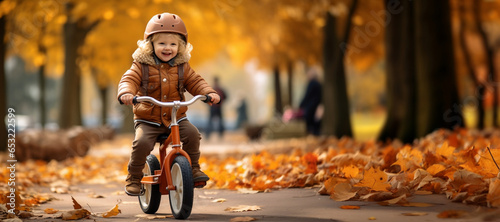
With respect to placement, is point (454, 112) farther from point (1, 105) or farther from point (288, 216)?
point (1, 105)

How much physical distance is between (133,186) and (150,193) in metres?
0.18

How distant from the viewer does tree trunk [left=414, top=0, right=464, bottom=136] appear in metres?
11.6

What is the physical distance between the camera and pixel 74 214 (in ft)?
17.5

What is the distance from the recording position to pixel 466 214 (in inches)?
173

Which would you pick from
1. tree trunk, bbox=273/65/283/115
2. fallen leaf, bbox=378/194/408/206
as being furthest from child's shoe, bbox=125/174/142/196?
tree trunk, bbox=273/65/283/115

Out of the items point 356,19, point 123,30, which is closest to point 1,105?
point 123,30

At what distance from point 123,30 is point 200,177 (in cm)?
1462

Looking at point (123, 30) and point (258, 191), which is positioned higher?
point (123, 30)

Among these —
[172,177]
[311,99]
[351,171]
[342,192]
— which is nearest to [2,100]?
[311,99]

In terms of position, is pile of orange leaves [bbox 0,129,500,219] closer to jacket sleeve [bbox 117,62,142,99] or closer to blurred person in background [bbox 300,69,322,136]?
jacket sleeve [bbox 117,62,142,99]

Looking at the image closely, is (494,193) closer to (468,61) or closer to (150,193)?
(150,193)

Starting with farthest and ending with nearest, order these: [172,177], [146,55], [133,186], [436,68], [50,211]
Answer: [436,68], [50,211], [133,186], [146,55], [172,177]

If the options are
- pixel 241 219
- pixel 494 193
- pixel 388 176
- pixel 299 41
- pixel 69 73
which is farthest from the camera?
pixel 299 41

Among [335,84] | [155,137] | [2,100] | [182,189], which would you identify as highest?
[335,84]
